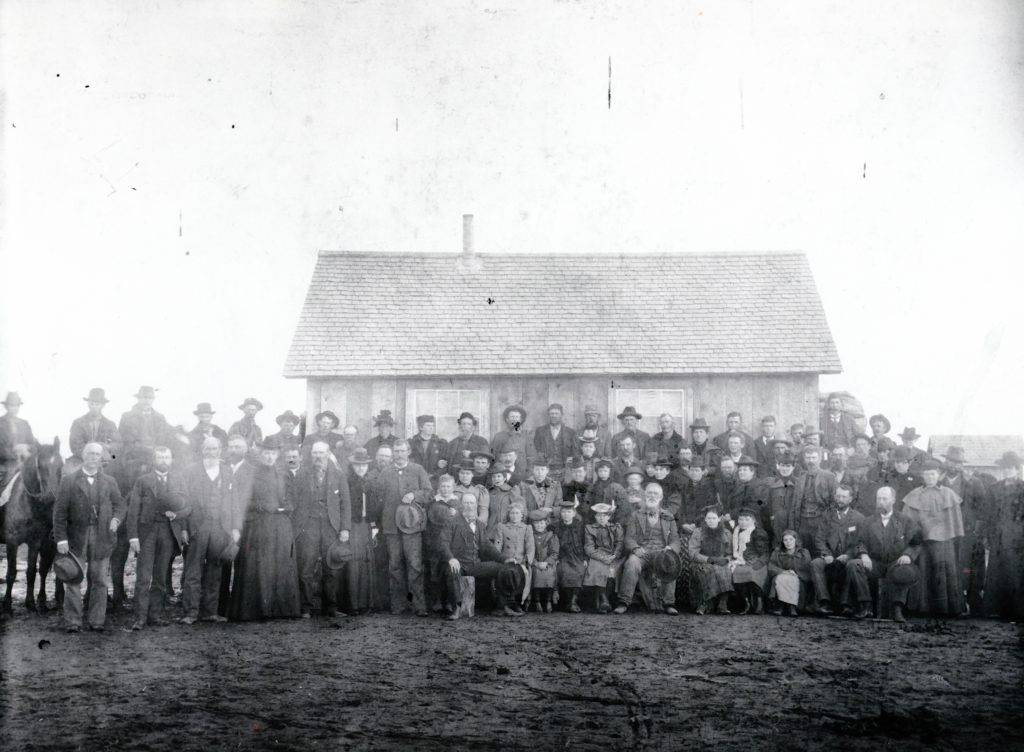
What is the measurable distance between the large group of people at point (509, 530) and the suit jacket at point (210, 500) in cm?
2

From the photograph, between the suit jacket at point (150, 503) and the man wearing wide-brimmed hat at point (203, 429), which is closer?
the suit jacket at point (150, 503)

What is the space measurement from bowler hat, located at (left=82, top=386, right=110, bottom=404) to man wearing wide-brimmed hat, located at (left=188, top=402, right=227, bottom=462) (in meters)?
1.15

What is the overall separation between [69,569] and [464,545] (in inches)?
167

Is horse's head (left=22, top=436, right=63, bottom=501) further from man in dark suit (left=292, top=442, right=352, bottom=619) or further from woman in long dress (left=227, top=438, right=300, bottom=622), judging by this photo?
man in dark suit (left=292, top=442, right=352, bottom=619)

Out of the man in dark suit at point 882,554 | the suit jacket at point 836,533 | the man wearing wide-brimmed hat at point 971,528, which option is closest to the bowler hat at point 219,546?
the suit jacket at point 836,533

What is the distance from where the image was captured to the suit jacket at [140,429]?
1134 cm

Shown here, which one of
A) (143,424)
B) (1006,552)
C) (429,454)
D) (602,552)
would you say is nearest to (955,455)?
(1006,552)

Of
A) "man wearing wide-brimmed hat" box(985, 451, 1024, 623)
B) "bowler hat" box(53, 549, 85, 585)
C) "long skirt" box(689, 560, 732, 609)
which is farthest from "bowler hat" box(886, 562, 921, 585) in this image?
"bowler hat" box(53, 549, 85, 585)

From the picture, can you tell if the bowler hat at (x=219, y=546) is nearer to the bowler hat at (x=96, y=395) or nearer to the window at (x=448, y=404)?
the bowler hat at (x=96, y=395)

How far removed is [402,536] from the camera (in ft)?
35.1

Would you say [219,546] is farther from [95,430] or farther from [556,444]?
[556,444]

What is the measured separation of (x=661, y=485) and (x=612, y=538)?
1.23m

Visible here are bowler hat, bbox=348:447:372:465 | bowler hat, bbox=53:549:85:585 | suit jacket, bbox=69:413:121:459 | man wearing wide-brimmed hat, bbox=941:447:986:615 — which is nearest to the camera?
bowler hat, bbox=53:549:85:585

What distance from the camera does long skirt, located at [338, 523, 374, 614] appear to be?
10.6 meters
